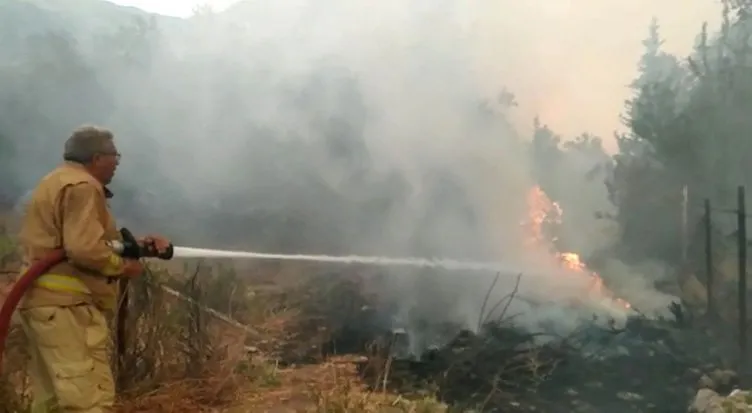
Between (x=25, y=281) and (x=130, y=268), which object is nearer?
(x=25, y=281)

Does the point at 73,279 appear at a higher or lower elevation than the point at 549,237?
lower

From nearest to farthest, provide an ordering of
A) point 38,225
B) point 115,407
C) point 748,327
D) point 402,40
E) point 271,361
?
point 38,225 → point 115,407 → point 748,327 → point 271,361 → point 402,40

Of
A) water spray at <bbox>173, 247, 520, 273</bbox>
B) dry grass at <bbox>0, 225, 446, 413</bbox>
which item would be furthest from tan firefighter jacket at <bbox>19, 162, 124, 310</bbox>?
water spray at <bbox>173, 247, 520, 273</bbox>

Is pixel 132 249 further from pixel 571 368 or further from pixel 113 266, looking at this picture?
pixel 571 368

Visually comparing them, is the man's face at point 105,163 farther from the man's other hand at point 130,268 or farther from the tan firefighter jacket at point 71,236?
the man's other hand at point 130,268

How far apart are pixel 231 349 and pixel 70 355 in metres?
1.58

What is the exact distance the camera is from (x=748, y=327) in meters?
3.96

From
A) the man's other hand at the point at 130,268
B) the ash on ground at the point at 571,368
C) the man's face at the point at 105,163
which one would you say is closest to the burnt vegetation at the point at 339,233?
the ash on ground at the point at 571,368

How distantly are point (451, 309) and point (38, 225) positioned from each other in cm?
250

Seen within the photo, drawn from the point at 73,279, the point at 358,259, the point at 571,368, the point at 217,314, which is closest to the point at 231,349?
the point at 217,314

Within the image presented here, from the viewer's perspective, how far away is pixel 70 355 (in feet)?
8.94

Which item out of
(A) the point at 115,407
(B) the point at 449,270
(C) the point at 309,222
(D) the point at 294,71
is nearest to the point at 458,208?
(B) the point at 449,270

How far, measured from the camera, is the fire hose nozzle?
2.78 m

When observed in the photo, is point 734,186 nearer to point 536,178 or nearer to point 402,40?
point 536,178
